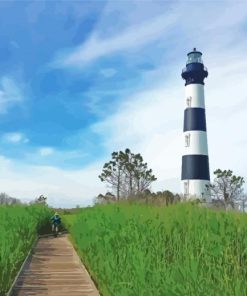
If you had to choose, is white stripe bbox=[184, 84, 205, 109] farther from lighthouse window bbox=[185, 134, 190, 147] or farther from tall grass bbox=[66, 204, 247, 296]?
tall grass bbox=[66, 204, 247, 296]

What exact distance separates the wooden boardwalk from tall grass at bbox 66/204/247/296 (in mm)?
596

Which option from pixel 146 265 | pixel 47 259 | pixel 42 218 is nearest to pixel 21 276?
pixel 47 259

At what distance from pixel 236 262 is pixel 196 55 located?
124ft

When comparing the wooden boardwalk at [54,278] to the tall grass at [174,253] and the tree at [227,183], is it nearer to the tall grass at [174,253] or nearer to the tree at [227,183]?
the tall grass at [174,253]

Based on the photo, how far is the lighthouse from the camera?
37250 millimetres

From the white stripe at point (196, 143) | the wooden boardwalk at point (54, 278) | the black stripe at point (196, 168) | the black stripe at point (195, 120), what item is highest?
the black stripe at point (195, 120)

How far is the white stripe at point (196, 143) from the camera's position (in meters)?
37.3

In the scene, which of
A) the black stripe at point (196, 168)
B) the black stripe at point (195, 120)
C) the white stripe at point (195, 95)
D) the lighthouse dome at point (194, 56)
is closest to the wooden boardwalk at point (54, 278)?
the black stripe at point (196, 168)

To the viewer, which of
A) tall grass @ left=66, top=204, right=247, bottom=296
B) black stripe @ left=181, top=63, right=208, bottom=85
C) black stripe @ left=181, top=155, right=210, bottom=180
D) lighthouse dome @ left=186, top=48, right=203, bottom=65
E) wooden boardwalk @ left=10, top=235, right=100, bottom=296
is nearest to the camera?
tall grass @ left=66, top=204, right=247, bottom=296

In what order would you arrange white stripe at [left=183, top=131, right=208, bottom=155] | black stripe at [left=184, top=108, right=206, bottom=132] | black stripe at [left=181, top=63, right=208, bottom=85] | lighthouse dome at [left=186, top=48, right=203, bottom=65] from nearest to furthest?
white stripe at [left=183, top=131, right=208, bottom=155] → black stripe at [left=184, top=108, right=206, bottom=132] → black stripe at [left=181, top=63, right=208, bottom=85] → lighthouse dome at [left=186, top=48, right=203, bottom=65]

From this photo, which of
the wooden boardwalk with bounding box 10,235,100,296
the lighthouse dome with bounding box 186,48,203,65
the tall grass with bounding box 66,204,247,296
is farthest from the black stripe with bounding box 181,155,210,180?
the tall grass with bounding box 66,204,247,296

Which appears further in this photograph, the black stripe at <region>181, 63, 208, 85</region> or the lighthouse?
the black stripe at <region>181, 63, 208, 85</region>

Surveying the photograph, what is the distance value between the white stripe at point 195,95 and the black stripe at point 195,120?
0.47 metres

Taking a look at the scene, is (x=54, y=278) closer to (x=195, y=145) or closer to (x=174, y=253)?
(x=174, y=253)
